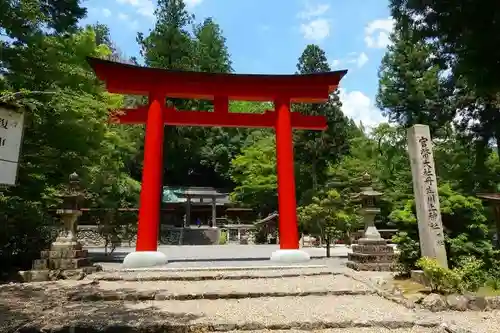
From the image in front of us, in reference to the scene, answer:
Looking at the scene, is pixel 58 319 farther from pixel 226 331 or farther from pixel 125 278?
pixel 125 278

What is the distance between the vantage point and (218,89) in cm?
1210

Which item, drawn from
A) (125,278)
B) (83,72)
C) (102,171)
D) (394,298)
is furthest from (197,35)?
(394,298)

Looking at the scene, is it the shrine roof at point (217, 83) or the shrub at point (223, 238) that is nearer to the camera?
the shrine roof at point (217, 83)

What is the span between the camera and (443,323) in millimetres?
5148

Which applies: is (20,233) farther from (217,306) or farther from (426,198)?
(426,198)

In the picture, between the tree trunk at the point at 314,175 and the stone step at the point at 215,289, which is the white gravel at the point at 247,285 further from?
the tree trunk at the point at 314,175

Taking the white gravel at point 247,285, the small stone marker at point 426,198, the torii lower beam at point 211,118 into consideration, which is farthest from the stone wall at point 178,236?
the small stone marker at point 426,198

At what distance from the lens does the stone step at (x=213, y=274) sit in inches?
350

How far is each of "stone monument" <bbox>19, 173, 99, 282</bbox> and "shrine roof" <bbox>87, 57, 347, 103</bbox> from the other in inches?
136

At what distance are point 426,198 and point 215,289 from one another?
4.83m

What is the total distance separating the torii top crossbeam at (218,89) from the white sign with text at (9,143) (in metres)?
9.36

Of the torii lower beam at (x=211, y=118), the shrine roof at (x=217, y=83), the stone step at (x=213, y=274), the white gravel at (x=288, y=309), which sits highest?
the shrine roof at (x=217, y=83)

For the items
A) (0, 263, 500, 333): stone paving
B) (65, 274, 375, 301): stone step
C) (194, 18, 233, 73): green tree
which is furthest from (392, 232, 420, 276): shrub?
(194, 18, 233, 73): green tree

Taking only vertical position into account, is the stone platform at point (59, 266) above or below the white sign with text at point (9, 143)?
below
